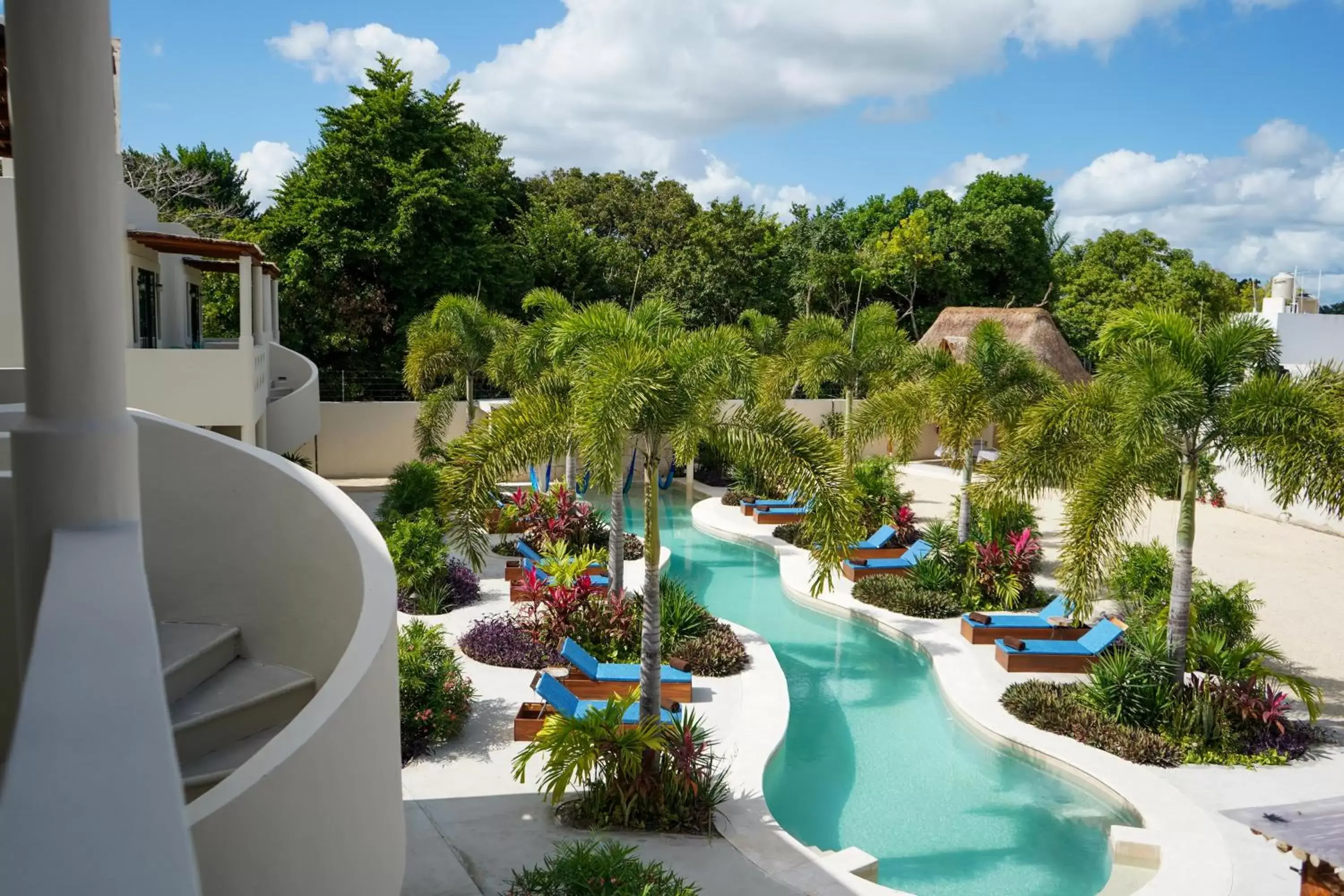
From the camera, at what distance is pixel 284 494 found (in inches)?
269

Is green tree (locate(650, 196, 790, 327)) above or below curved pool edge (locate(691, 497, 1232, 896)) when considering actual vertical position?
above

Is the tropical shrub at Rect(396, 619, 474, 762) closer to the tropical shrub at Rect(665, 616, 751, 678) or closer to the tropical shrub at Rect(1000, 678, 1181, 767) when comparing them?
the tropical shrub at Rect(665, 616, 751, 678)

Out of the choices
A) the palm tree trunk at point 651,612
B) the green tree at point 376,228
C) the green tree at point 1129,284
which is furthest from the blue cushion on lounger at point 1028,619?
the green tree at point 1129,284

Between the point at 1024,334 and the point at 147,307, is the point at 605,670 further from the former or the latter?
the point at 1024,334

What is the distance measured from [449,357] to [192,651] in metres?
15.7

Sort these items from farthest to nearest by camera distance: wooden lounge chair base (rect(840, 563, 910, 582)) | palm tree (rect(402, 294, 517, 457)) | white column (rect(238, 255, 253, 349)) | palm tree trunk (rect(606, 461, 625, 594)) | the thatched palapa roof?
the thatched palapa roof, palm tree (rect(402, 294, 517, 457)), wooden lounge chair base (rect(840, 563, 910, 582)), white column (rect(238, 255, 253, 349)), palm tree trunk (rect(606, 461, 625, 594))

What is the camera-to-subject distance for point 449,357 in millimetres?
21922

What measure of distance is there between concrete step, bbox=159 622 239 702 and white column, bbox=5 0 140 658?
2.91 m

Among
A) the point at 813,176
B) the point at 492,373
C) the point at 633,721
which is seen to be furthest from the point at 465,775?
the point at 813,176

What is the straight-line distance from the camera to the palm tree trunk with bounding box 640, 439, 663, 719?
377 inches

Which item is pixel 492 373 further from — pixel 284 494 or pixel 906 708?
pixel 284 494

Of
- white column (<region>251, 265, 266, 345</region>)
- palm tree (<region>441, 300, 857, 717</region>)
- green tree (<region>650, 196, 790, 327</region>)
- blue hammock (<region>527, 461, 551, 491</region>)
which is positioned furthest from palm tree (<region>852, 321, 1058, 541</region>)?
green tree (<region>650, 196, 790, 327</region>)

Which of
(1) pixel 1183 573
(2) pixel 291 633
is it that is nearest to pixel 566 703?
(2) pixel 291 633

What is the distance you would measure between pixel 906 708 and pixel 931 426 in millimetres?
20501
